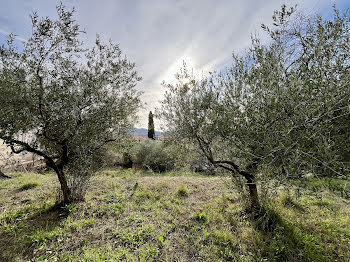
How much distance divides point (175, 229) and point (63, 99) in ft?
13.7

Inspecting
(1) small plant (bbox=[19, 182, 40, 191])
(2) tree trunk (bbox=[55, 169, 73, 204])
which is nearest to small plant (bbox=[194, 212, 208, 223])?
(2) tree trunk (bbox=[55, 169, 73, 204])

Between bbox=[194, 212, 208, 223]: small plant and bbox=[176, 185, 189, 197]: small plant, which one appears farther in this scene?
bbox=[176, 185, 189, 197]: small plant

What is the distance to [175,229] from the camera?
402cm

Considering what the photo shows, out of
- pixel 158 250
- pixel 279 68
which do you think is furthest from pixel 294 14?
pixel 158 250

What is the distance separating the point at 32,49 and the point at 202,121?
14.7ft

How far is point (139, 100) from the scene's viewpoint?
19.3 ft

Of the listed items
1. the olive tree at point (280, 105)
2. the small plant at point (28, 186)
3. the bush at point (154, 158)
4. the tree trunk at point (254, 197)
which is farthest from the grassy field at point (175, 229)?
the bush at point (154, 158)

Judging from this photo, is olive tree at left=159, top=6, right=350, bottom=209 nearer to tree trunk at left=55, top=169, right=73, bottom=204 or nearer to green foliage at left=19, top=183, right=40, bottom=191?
tree trunk at left=55, top=169, right=73, bottom=204

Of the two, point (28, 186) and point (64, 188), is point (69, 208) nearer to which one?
point (64, 188)

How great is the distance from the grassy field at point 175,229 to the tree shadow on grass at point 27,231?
18 mm

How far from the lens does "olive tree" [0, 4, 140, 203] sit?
153 inches

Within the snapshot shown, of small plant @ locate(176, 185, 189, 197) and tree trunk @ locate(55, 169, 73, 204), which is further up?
tree trunk @ locate(55, 169, 73, 204)

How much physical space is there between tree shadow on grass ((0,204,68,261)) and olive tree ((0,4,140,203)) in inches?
23.6

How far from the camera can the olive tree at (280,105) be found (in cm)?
234
